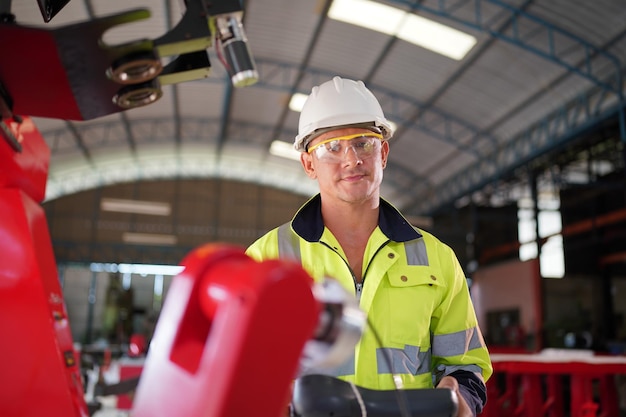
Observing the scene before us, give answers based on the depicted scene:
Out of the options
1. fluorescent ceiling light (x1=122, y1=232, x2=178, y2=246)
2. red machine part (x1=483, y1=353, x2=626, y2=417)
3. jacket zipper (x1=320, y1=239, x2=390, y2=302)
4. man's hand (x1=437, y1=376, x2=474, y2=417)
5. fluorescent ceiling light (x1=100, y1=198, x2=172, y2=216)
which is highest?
fluorescent ceiling light (x1=100, y1=198, x2=172, y2=216)

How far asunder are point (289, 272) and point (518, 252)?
19874 mm

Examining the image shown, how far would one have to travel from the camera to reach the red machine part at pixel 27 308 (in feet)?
5.37

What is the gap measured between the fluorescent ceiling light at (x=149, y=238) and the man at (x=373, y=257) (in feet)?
83.6

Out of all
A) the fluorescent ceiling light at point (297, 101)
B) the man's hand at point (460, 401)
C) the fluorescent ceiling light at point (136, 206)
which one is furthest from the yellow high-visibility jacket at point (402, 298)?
the fluorescent ceiling light at point (136, 206)

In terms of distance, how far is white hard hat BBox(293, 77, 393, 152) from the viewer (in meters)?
2.14

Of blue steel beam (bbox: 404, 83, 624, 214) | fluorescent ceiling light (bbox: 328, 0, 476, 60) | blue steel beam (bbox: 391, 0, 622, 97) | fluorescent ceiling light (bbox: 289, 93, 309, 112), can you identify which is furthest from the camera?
fluorescent ceiling light (bbox: 289, 93, 309, 112)

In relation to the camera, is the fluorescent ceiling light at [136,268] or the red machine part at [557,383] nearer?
the red machine part at [557,383]

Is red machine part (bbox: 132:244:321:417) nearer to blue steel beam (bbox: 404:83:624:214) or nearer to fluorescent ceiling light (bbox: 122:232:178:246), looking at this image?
blue steel beam (bbox: 404:83:624:214)

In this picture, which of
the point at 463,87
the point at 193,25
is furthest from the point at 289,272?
the point at 463,87

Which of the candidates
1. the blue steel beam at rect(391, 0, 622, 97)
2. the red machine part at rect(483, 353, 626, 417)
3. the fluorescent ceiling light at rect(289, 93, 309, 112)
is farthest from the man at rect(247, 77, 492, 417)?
the fluorescent ceiling light at rect(289, 93, 309, 112)

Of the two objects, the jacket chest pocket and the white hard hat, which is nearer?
the jacket chest pocket

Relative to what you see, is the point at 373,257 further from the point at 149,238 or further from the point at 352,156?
the point at 149,238

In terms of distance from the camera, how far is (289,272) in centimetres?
67

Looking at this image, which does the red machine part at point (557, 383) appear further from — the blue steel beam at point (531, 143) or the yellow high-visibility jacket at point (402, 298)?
the blue steel beam at point (531, 143)
